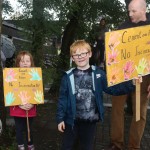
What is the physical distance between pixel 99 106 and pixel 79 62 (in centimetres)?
54

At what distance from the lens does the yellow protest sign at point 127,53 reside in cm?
397

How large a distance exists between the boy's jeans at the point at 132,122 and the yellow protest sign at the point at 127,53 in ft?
2.00

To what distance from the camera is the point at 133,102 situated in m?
4.92

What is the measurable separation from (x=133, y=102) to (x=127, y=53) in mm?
1012

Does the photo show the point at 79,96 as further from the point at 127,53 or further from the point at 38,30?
the point at 38,30

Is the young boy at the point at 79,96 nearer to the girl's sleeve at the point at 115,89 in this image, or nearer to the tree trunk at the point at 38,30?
the girl's sleeve at the point at 115,89

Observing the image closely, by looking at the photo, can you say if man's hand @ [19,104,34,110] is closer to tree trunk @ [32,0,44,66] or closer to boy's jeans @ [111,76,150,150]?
boy's jeans @ [111,76,150,150]

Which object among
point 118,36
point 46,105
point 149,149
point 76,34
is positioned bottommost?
point 149,149

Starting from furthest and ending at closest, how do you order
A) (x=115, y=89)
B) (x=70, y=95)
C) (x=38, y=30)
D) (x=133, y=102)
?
(x=38, y=30) → (x=133, y=102) → (x=115, y=89) → (x=70, y=95)

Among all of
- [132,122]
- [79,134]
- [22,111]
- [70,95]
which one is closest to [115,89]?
[70,95]

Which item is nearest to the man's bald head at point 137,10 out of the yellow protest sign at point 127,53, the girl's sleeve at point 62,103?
the yellow protest sign at point 127,53

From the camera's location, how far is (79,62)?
4.04m

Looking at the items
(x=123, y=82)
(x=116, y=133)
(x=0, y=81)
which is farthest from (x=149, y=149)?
(x=0, y=81)

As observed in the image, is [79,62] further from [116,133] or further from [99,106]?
[116,133]
